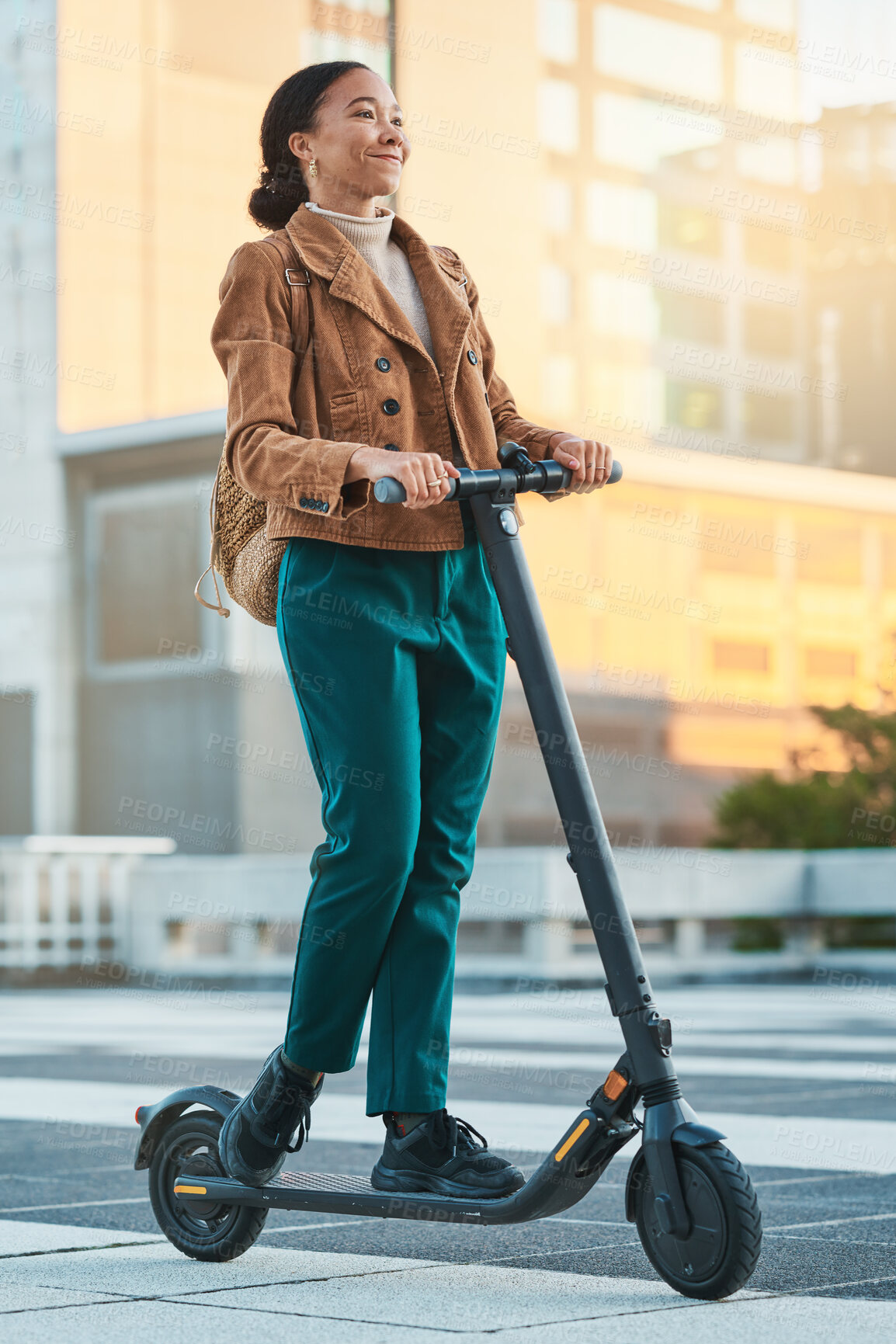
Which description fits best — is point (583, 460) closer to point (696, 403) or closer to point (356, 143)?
point (356, 143)

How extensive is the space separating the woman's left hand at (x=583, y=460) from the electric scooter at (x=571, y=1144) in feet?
0.05

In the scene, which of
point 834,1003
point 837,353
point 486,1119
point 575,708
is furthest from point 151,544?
point 837,353

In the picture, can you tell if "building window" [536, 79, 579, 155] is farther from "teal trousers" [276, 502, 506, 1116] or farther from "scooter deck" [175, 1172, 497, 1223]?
"scooter deck" [175, 1172, 497, 1223]

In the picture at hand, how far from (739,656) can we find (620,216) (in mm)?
15987

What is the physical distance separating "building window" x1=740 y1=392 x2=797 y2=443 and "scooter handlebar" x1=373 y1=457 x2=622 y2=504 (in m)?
35.6

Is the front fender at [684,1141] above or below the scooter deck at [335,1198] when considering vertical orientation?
above

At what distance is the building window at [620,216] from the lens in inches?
1462

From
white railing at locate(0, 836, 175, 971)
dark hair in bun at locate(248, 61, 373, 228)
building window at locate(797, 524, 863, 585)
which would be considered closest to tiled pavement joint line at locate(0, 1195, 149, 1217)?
dark hair in bun at locate(248, 61, 373, 228)

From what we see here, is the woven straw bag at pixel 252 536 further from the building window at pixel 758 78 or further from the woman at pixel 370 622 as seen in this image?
the building window at pixel 758 78

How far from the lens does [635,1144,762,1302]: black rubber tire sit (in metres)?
2.22

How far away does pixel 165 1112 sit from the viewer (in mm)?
2848

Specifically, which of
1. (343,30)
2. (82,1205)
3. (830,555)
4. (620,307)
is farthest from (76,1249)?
(620,307)

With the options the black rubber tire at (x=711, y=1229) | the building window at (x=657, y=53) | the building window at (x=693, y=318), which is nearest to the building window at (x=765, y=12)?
the building window at (x=657, y=53)

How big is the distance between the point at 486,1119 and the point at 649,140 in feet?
121
